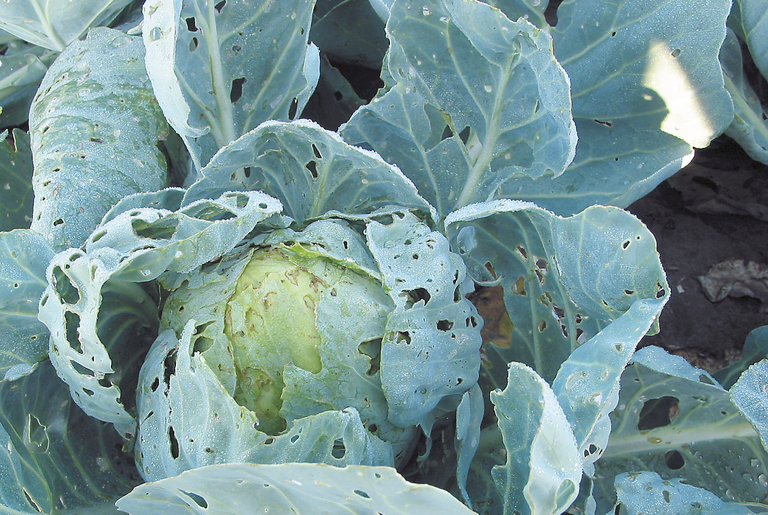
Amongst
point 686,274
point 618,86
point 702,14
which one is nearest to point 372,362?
point 618,86

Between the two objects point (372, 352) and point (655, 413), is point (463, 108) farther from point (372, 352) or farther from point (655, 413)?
point (655, 413)

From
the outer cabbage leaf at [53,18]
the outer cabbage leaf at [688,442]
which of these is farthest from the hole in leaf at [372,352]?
the outer cabbage leaf at [53,18]

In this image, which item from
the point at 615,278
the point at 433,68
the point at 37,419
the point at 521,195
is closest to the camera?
the point at 615,278

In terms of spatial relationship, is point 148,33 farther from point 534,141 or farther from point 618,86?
point 618,86

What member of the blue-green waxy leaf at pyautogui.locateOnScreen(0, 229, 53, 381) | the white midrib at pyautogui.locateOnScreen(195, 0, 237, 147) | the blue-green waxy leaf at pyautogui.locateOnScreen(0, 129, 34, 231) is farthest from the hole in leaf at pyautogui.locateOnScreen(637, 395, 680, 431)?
the blue-green waxy leaf at pyautogui.locateOnScreen(0, 129, 34, 231)

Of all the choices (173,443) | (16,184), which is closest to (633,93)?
(173,443)

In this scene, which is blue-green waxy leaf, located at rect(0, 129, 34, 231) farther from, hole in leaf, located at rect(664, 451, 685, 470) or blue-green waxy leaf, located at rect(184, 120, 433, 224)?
hole in leaf, located at rect(664, 451, 685, 470)
